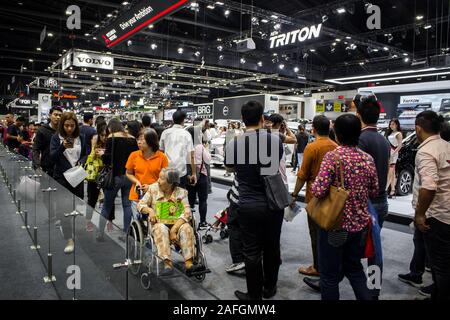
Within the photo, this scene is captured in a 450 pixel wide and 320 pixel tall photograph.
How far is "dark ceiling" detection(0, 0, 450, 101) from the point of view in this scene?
40.1 ft

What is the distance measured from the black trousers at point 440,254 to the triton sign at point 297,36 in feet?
19.1

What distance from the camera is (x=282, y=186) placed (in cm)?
245

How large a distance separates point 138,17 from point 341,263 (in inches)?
227

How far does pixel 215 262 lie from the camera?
3715 millimetres

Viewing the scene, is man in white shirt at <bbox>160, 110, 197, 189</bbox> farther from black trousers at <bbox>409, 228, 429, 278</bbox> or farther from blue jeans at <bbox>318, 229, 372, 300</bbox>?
black trousers at <bbox>409, 228, 429, 278</bbox>

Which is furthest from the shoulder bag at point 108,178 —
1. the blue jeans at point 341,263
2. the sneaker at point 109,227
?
the blue jeans at point 341,263

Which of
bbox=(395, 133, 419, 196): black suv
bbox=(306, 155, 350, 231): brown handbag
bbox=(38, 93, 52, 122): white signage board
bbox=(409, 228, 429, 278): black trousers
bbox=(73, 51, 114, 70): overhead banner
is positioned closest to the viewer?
bbox=(306, 155, 350, 231): brown handbag

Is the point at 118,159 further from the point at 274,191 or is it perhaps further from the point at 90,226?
the point at 274,191

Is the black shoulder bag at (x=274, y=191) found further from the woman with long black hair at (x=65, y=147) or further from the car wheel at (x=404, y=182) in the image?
the car wheel at (x=404, y=182)

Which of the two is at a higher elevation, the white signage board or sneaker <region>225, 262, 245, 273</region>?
the white signage board

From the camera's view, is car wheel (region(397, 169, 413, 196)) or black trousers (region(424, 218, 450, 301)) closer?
black trousers (region(424, 218, 450, 301))

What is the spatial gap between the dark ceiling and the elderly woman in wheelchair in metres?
8.38

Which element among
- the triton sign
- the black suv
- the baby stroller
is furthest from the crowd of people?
the triton sign
